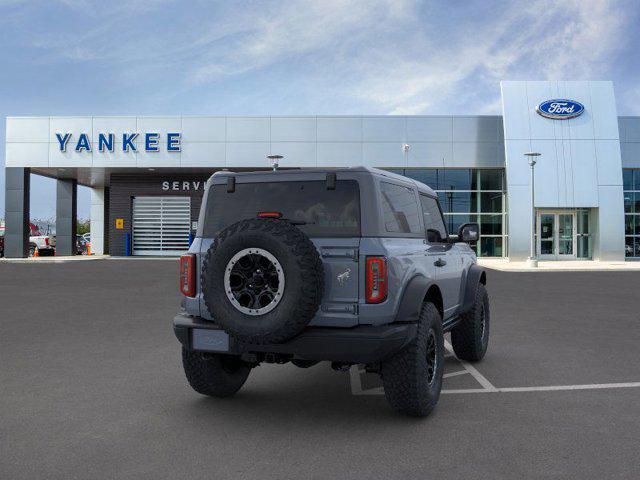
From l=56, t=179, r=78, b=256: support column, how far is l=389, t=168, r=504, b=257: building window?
20102 millimetres

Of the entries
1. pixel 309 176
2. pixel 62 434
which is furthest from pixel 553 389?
pixel 62 434

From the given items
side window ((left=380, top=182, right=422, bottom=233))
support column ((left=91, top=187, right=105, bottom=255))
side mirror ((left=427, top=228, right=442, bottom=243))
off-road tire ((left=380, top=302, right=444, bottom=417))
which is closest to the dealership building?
support column ((left=91, top=187, right=105, bottom=255))

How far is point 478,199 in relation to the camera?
32.9 metres

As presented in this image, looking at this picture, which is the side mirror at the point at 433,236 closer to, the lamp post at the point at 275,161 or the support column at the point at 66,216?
the lamp post at the point at 275,161

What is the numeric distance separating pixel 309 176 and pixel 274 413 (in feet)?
6.24

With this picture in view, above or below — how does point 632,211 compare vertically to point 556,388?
above

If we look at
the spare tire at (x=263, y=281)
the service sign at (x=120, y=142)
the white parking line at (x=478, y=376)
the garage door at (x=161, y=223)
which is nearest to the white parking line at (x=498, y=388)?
the white parking line at (x=478, y=376)

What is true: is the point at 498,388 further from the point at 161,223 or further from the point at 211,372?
the point at 161,223

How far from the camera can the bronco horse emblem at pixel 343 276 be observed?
425 cm

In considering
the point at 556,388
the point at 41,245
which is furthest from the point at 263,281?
the point at 41,245

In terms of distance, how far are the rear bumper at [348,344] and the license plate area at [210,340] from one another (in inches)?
11.7

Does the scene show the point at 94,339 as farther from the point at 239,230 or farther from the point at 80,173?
the point at 80,173

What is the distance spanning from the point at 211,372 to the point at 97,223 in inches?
1509

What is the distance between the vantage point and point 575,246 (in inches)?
1238
